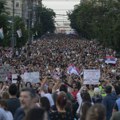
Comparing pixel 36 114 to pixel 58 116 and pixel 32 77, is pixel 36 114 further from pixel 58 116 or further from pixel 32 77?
pixel 32 77

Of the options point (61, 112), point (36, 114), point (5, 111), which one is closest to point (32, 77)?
point (5, 111)

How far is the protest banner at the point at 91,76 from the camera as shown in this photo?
19.8 meters

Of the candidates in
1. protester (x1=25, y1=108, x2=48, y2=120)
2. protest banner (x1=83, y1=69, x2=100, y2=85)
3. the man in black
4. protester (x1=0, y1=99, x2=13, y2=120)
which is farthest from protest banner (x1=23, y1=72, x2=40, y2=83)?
protester (x1=25, y1=108, x2=48, y2=120)

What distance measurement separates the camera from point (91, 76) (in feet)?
66.6

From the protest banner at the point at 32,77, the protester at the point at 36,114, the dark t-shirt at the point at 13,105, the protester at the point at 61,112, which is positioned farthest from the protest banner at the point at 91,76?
the protester at the point at 36,114

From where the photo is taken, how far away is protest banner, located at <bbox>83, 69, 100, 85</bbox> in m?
19.8

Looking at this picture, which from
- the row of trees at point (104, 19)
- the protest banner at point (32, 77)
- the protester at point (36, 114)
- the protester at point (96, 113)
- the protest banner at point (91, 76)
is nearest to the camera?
the protester at point (36, 114)

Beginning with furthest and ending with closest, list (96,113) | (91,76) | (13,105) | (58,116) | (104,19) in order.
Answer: (104,19), (91,76), (13,105), (58,116), (96,113)

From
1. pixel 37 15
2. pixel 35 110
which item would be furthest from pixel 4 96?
pixel 37 15

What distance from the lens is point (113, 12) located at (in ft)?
249

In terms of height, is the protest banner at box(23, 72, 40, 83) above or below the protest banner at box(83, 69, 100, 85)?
below

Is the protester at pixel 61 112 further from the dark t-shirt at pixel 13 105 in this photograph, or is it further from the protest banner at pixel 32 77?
the protest banner at pixel 32 77

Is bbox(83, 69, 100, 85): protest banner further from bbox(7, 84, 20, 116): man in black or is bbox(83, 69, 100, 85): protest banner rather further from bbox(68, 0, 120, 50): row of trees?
bbox(68, 0, 120, 50): row of trees

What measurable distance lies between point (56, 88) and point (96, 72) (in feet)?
18.6
